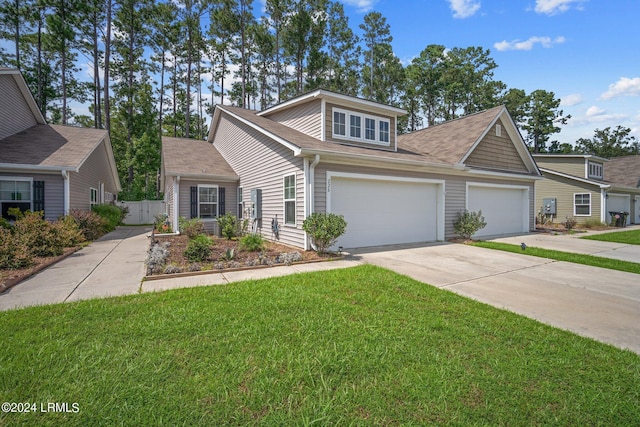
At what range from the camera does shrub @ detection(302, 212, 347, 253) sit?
741cm

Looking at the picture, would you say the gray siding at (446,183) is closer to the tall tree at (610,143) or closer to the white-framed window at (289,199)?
the white-framed window at (289,199)

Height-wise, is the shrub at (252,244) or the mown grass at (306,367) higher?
the shrub at (252,244)

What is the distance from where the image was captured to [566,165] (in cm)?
2130

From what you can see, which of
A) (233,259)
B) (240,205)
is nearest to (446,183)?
(233,259)

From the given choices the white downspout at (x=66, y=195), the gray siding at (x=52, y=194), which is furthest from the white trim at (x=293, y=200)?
the gray siding at (x=52, y=194)

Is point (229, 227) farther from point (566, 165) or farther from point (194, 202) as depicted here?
point (566, 165)

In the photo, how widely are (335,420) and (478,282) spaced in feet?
14.8

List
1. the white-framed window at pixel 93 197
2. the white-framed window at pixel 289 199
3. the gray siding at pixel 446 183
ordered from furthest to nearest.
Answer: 1. the white-framed window at pixel 93 197
2. the white-framed window at pixel 289 199
3. the gray siding at pixel 446 183

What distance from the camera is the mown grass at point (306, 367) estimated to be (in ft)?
6.87

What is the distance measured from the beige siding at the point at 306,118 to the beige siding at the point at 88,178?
8.70 meters

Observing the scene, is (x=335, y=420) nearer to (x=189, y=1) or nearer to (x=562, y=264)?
(x=562, y=264)

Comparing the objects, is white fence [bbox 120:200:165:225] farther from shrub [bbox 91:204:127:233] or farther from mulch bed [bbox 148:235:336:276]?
mulch bed [bbox 148:235:336:276]

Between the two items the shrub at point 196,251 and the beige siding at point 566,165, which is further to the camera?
the beige siding at point 566,165

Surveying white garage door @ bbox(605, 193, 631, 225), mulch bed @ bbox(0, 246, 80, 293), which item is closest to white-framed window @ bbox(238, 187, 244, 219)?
mulch bed @ bbox(0, 246, 80, 293)
